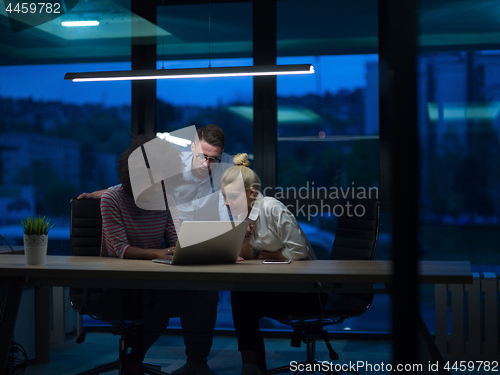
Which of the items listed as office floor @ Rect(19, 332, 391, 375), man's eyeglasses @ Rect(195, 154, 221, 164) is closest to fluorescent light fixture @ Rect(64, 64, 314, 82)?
man's eyeglasses @ Rect(195, 154, 221, 164)

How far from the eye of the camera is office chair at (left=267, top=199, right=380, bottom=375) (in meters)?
2.47

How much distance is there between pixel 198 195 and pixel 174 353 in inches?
49.4

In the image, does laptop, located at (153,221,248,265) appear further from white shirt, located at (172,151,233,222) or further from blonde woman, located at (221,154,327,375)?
white shirt, located at (172,151,233,222)

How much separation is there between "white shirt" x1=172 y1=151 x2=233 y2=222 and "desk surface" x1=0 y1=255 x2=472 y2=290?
125cm

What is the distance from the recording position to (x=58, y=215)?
14.4ft

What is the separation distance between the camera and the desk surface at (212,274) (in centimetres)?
192

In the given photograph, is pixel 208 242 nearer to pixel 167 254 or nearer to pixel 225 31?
pixel 167 254

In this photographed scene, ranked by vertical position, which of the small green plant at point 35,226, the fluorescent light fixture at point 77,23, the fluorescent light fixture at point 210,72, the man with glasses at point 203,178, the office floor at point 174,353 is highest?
the fluorescent light fixture at point 77,23

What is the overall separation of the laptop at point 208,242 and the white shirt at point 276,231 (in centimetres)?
30

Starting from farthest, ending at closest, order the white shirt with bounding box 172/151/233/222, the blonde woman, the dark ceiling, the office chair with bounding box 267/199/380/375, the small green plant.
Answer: the dark ceiling → the white shirt with bounding box 172/151/233/222 → the office chair with bounding box 267/199/380/375 → the blonde woman → the small green plant

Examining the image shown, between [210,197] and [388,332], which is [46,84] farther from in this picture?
[388,332]

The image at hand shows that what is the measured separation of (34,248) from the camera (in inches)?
85.4

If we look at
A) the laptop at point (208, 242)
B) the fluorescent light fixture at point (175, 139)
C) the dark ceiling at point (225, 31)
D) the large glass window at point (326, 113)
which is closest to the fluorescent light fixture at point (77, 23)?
the dark ceiling at point (225, 31)

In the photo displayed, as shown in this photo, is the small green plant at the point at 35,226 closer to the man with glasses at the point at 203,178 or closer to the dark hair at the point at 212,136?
the man with glasses at the point at 203,178
